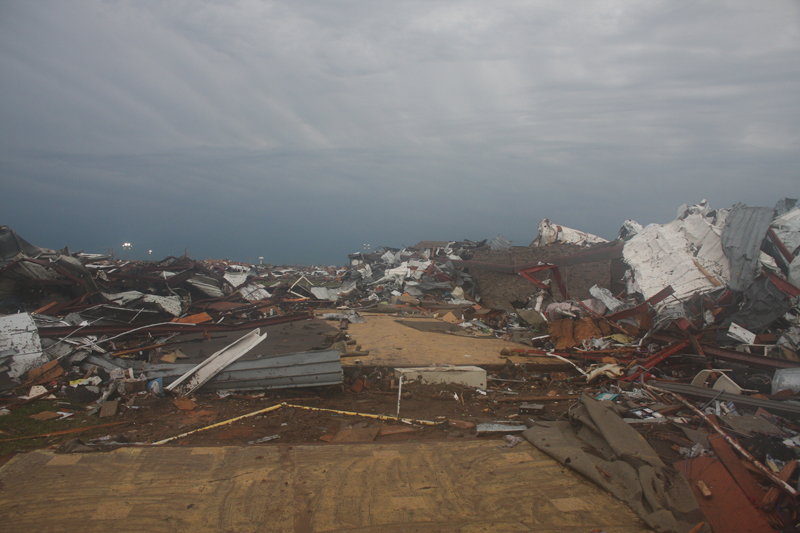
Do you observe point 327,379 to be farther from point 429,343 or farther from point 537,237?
point 537,237

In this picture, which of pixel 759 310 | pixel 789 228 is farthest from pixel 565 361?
pixel 789 228

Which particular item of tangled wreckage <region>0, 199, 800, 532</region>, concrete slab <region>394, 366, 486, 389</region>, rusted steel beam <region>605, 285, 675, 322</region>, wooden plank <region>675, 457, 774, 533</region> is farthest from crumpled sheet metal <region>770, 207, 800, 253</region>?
concrete slab <region>394, 366, 486, 389</region>

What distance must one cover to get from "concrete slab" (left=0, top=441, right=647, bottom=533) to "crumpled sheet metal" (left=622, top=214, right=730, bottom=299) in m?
5.86

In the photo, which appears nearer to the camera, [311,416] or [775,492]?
[775,492]

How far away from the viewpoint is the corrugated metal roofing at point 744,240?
644cm

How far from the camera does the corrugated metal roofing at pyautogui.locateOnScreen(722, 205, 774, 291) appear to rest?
21.1ft

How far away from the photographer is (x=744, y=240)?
22.5 feet

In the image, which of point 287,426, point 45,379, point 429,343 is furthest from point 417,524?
point 45,379

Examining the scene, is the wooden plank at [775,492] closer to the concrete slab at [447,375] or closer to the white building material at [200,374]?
the concrete slab at [447,375]

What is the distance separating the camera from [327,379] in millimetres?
4695

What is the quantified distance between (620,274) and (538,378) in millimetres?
4627

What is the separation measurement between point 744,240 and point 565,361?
404 centimetres

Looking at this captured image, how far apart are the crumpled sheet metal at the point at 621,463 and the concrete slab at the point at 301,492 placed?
0.09m

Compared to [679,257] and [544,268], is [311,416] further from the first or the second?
[679,257]
